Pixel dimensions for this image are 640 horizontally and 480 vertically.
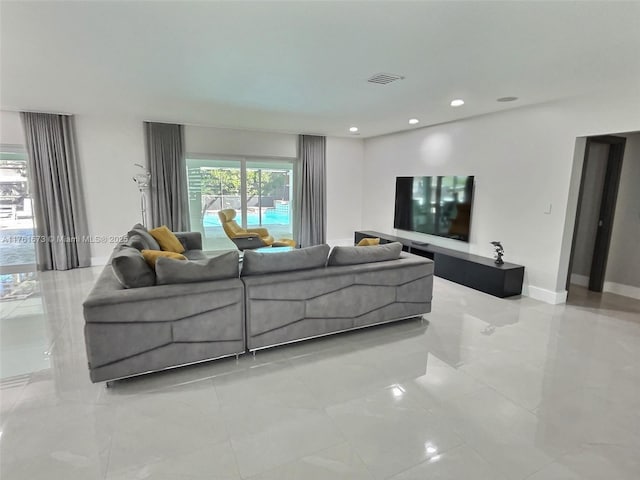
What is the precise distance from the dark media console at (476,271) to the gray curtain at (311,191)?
7.82 ft

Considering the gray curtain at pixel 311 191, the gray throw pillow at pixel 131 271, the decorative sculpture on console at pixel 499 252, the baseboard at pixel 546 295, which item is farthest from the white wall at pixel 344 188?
the gray throw pillow at pixel 131 271

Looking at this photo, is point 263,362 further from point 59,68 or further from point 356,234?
point 356,234

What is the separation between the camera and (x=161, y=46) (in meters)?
2.61

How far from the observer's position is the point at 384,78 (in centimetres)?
330

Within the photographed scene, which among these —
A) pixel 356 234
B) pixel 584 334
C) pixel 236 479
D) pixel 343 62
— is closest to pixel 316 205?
pixel 356 234

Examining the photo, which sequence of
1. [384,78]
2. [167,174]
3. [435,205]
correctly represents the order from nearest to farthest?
[384,78] → [435,205] → [167,174]

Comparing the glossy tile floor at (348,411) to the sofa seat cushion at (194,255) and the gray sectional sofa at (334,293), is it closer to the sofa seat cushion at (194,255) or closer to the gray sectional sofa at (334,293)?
the gray sectional sofa at (334,293)

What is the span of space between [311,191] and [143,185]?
10.5ft

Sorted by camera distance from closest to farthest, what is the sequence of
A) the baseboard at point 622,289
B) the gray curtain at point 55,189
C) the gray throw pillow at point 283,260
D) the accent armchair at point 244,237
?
the gray throw pillow at point 283,260
the baseboard at point 622,289
the gray curtain at point 55,189
the accent armchair at point 244,237

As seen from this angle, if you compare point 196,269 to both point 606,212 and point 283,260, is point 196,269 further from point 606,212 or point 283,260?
point 606,212

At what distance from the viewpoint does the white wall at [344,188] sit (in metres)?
7.60

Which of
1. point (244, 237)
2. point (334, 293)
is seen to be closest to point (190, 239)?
point (244, 237)

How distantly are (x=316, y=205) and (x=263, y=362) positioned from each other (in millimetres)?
4923

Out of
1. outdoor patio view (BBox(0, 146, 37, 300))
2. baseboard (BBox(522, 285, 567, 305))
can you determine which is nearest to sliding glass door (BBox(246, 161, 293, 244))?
outdoor patio view (BBox(0, 146, 37, 300))
